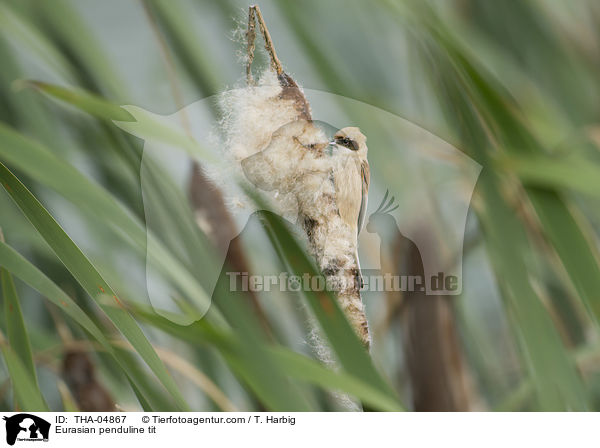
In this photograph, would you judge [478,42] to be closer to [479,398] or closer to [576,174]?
[576,174]

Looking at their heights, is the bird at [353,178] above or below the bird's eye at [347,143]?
below
